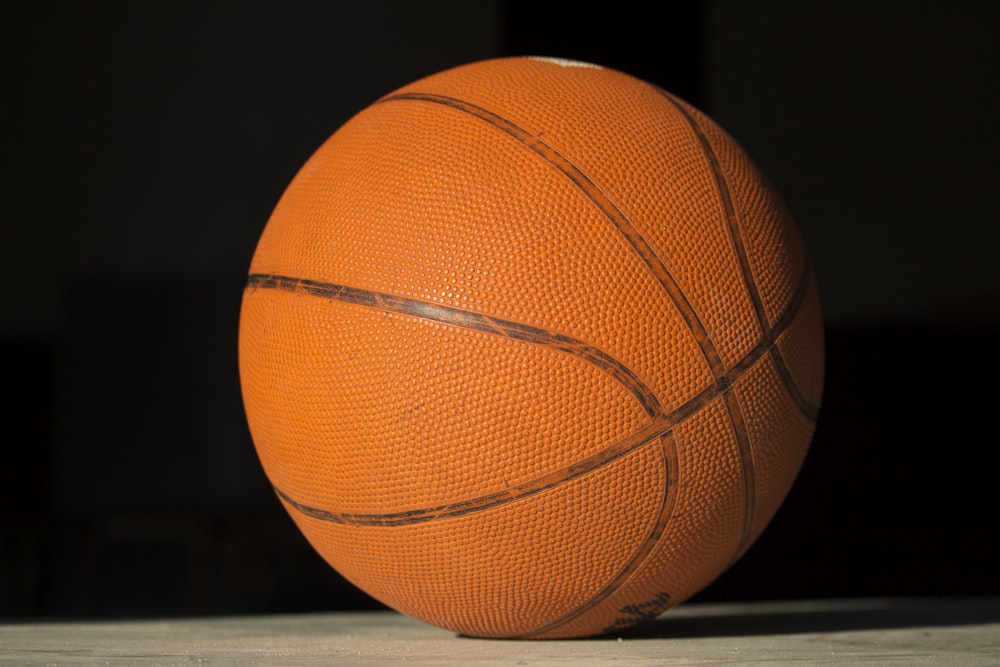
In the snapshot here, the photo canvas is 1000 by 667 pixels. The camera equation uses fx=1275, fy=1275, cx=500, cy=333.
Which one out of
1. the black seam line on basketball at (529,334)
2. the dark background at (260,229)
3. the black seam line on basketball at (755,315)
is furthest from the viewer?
the dark background at (260,229)

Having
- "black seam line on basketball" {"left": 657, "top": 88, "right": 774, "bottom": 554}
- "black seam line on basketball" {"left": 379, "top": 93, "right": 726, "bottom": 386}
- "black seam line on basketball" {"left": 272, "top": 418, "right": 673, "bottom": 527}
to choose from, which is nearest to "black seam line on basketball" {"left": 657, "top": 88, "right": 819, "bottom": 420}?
"black seam line on basketball" {"left": 657, "top": 88, "right": 774, "bottom": 554}

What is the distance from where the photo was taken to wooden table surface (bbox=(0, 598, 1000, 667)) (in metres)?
2.24

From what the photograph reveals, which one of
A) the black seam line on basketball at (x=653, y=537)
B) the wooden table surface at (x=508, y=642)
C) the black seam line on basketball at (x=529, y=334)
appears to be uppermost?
the black seam line on basketball at (x=529, y=334)

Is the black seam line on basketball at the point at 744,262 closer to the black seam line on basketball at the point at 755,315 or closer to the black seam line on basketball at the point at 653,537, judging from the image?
the black seam line on basketball at the point at 755,315

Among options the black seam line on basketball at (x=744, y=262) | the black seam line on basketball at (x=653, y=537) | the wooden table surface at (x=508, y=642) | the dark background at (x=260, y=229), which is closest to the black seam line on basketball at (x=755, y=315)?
the black seam line on basketball at (x=744, y=262)

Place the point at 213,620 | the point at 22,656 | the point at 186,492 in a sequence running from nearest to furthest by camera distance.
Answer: the point at 22,656, the point at 213,620, the point at 186,492

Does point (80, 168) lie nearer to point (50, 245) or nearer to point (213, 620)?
point (50, 245)

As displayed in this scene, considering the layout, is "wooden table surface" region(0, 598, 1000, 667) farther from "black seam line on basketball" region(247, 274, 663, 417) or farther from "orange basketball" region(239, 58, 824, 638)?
"black seam line on basketball" region(247, 274, 663, 417)

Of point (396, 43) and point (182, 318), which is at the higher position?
point (396, 43)

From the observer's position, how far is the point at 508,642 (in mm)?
2436

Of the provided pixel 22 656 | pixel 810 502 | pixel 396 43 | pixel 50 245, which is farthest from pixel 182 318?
pixel 810 502

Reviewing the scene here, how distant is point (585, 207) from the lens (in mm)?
2160

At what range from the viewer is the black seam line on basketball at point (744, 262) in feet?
7.36

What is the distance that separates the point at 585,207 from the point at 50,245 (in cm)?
227
